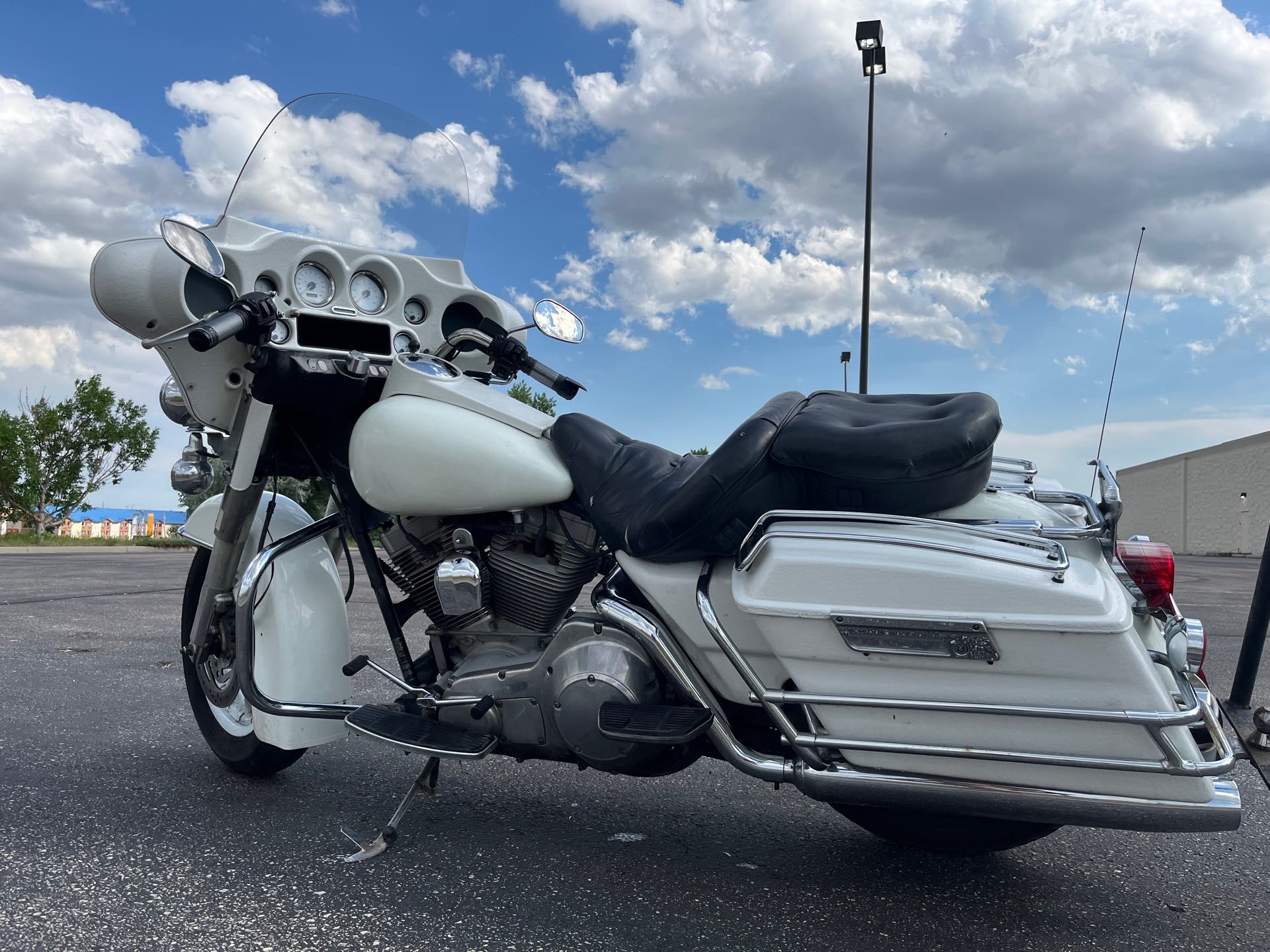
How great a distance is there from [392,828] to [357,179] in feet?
6.64

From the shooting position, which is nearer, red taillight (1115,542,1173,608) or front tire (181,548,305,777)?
red taillight (1115,542,1173,608)

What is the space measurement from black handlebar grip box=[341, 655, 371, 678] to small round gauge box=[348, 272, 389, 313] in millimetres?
1038

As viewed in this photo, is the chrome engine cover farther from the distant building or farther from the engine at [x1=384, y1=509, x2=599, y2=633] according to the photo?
the distant building

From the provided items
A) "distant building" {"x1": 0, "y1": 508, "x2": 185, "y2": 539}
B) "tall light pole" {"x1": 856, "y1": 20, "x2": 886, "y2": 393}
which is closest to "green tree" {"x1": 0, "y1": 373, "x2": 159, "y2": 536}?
"distant building" {"x1": 0, "y1": 508, "x2": 185, "y2": 539}

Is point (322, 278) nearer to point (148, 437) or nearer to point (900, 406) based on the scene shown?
point (900, 406)

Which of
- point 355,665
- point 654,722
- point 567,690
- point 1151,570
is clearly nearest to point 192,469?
point 355,665

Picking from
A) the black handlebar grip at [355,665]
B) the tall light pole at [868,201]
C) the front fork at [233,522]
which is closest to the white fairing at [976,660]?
the black handlebar grip at [355,665]

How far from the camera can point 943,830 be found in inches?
98.9

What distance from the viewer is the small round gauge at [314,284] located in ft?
8.94

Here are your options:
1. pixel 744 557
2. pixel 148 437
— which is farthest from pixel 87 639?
pixel 148 437

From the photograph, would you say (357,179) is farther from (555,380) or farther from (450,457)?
(450,457)

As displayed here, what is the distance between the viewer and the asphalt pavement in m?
2.19

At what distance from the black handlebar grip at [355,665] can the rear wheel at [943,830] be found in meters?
1.39

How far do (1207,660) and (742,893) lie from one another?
4.82m
